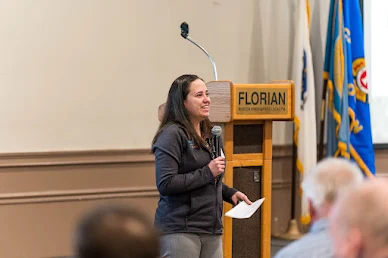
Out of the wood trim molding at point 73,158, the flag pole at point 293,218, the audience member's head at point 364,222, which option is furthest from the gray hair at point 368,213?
the flag pole at point 293,218

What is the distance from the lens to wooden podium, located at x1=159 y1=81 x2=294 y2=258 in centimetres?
339

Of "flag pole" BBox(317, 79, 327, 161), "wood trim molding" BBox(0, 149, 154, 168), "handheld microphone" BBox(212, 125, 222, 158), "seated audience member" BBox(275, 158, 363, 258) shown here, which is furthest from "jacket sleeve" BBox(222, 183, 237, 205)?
"flag pole" BBox(317, 79, 327, 161)

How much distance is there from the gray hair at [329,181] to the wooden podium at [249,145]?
1.54 meters

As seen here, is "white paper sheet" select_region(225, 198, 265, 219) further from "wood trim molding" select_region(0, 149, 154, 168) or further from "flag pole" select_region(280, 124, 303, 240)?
"flag pole" select_region(280, 124, 303, 240)

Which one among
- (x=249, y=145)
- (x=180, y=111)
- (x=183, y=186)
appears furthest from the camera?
(x=249, y=145)

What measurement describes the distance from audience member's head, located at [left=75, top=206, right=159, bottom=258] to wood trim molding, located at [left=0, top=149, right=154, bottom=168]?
3666 millimetres

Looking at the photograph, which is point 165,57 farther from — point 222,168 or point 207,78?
point 222,168

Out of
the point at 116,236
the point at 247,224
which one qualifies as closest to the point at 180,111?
the point at 247,224

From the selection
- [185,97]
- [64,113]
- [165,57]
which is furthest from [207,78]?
[185,97]

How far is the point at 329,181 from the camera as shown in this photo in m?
1.80

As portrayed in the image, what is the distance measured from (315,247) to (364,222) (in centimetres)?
42

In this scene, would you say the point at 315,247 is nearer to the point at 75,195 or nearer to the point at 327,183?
the point at 327,183

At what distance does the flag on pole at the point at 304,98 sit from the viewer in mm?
5395

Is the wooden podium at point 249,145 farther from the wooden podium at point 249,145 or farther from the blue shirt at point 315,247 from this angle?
the blue shirt at point 315,247
